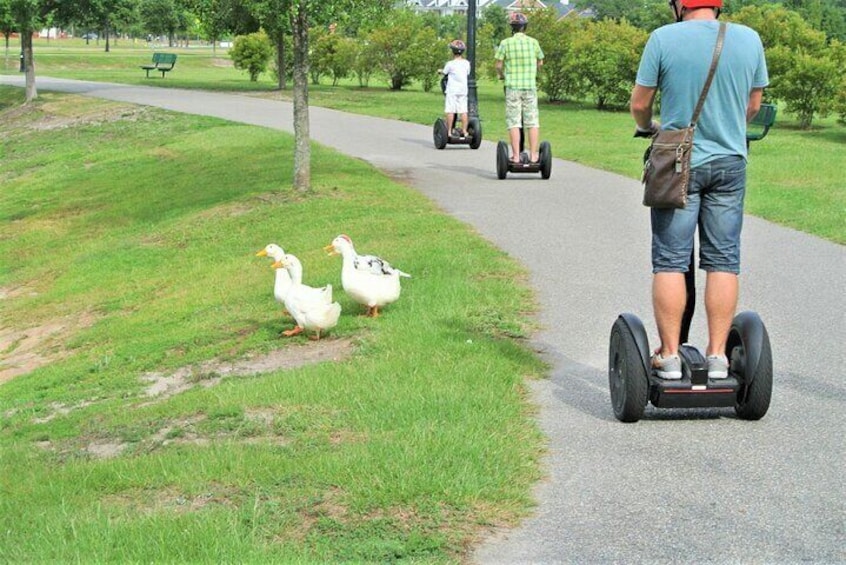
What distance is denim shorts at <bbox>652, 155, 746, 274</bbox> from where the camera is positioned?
5922mm

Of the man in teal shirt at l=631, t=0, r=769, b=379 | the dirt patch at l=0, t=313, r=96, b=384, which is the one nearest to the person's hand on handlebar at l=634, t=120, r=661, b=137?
the man in teal shirt at l=631, t=0, r=769, b=379

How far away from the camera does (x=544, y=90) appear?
35.9 metres

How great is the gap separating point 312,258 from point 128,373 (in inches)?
120

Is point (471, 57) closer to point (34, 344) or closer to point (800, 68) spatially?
point (800, 68)

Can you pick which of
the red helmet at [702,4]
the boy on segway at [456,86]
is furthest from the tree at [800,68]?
the red helmet at [702,4]

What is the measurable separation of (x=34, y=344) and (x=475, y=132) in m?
10.4

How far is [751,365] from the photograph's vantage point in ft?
19.6

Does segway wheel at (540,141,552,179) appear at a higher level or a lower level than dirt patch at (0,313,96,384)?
higher

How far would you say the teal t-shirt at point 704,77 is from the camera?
Result: 5820 millimetres

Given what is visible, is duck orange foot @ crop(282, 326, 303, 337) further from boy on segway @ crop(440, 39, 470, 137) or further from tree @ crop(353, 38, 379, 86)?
tree @ crop(353, 38, 379, 86)

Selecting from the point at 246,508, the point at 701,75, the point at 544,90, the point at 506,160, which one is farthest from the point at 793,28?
the point at 246,508

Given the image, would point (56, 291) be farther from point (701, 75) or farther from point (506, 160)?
point (701, 75)

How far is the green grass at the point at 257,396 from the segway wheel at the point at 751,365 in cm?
104

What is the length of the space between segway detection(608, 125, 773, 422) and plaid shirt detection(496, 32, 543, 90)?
10396 millimetres
